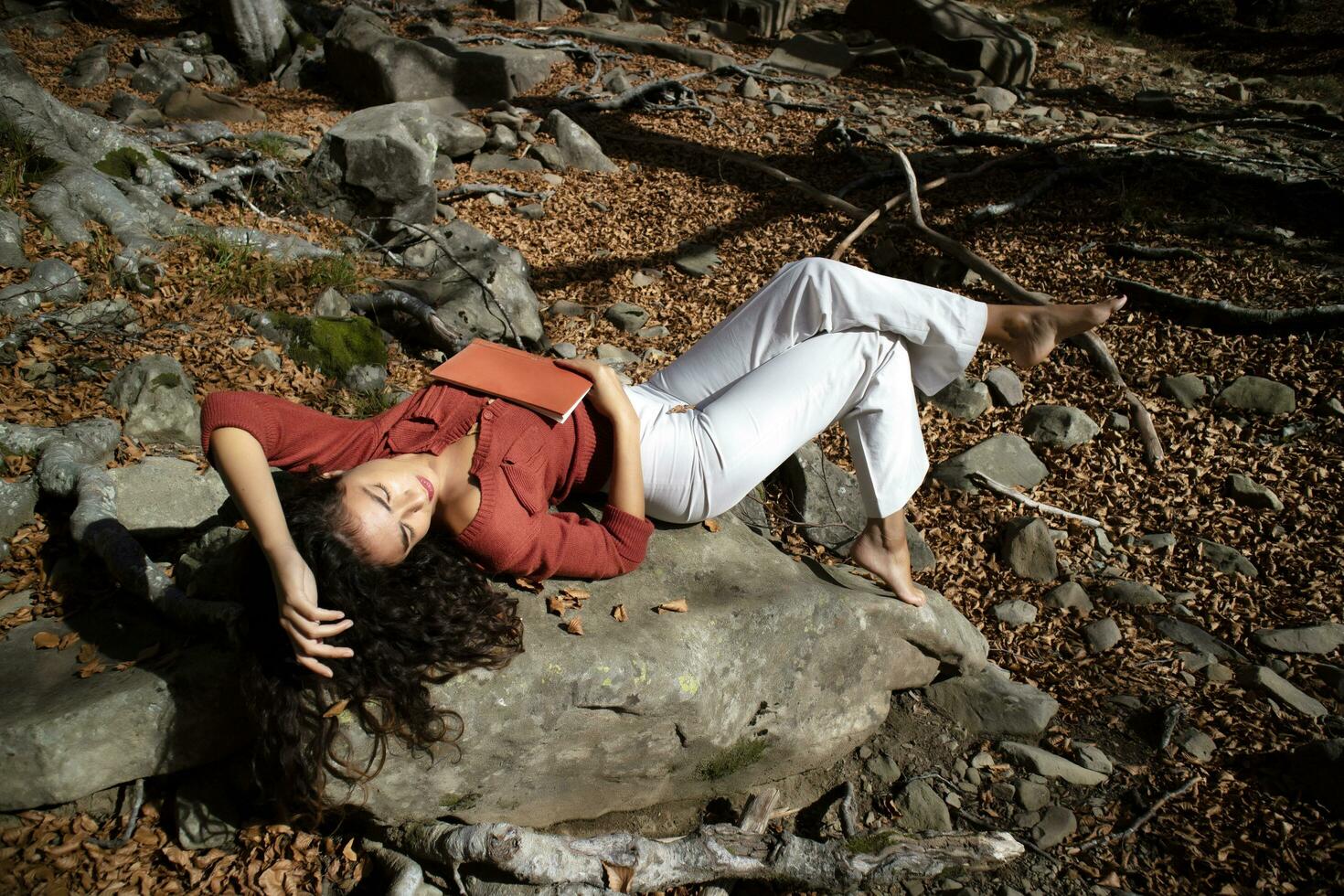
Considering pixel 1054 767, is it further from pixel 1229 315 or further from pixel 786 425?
pixel 1229 315

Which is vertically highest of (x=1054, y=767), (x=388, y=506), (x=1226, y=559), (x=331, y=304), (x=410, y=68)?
(x=410, y=68)

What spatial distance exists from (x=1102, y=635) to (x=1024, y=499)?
3.21 feet

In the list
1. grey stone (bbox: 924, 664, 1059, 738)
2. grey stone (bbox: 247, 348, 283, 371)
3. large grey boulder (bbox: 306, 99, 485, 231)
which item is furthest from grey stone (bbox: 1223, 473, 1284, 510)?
large grey boulder (bbox: 306, 99, 485, 231)

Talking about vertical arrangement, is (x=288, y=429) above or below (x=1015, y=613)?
above

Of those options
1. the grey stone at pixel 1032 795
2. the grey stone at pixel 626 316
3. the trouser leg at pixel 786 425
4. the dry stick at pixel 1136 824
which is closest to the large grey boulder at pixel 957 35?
the grey stone at pixel 626 316

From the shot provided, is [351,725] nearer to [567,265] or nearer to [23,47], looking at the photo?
[567,265]

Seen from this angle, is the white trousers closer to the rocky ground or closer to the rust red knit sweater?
the rust red knit sweater

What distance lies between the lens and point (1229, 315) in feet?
19.4

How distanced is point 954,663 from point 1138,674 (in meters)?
0.99

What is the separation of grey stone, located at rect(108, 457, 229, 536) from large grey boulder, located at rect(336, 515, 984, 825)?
5.18ft

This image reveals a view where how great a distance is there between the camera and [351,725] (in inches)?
99.8

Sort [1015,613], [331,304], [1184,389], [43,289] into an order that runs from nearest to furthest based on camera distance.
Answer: [1015,613]
[43,289]
[331,304]
[1184,389]

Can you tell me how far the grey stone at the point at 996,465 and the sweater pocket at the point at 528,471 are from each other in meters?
2.92

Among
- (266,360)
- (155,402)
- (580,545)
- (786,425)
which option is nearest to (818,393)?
(786,425)
